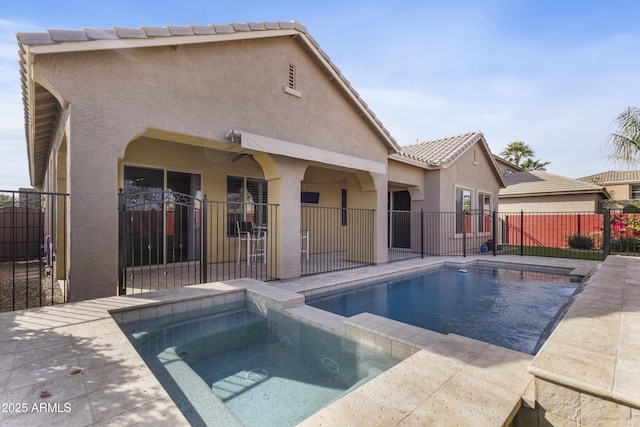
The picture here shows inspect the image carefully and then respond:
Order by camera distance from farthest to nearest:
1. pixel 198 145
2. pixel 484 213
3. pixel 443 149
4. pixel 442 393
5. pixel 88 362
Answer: pixel 484 213 < pixel 443 149 < pixel 198 145 < pixel 88 362 < pixel 442 393

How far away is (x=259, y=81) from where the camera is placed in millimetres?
7902

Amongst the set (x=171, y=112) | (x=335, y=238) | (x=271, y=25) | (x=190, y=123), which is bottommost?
(x=335, y=238)

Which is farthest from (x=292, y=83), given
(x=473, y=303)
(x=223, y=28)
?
(x=473, y=303)

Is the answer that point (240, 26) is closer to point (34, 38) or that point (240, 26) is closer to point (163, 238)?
point (34, 38)

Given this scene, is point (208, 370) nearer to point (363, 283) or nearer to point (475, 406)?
point (475, 406)

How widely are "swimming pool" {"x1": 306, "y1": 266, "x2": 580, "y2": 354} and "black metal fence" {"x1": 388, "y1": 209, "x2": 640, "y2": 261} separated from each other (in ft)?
12.1

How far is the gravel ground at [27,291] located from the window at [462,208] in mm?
15613

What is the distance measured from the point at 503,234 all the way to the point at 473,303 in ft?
49.7

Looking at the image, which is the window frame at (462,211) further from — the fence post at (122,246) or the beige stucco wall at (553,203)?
the fence post at (122,246)

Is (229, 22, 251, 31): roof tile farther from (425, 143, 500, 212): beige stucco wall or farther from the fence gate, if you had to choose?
(425, 143, 500, 212): beige stucco wall

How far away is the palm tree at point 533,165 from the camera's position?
111ft

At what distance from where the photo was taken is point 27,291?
5.11 m

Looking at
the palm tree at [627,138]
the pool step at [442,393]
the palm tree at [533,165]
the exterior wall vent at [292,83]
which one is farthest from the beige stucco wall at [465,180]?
the palm tree at [533,165]

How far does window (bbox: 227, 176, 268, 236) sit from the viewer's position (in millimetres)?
11234
